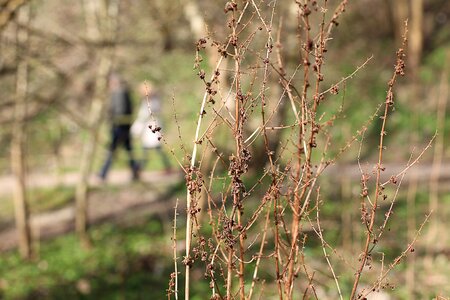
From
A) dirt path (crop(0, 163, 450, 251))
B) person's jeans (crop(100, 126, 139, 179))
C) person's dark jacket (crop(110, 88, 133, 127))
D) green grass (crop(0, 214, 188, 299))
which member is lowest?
green grass (crop(0, 214, 188, 299))

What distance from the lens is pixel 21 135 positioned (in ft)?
32.4

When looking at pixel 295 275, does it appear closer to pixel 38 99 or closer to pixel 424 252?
pixel 424 252

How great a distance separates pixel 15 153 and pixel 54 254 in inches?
66.0

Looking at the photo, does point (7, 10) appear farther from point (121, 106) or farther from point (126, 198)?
point (126, 198)

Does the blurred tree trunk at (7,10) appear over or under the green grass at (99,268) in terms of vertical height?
over

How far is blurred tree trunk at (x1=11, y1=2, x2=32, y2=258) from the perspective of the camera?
31.0ft

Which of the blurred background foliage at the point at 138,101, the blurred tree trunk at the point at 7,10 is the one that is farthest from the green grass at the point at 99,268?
the blurred tree trunk at the point at 7,10

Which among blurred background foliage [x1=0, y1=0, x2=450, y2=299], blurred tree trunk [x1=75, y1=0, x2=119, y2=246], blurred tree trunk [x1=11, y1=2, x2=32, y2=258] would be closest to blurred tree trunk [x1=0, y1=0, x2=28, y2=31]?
blurred background foliage [x1=0, y1=0, x2=450, y2=299]

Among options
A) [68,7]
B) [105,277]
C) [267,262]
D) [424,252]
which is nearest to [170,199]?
[105,277]

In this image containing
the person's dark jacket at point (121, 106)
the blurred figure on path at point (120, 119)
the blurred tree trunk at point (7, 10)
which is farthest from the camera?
the person's dark jacket at point (121, 106)

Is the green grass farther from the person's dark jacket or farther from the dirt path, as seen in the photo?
the person's dark jacket

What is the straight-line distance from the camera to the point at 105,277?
29.9ft

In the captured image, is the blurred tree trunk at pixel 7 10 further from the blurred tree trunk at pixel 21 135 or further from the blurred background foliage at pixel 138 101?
the blurred tree trunk at pixel 21 135

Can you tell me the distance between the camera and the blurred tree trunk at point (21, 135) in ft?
31.0
